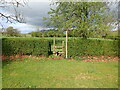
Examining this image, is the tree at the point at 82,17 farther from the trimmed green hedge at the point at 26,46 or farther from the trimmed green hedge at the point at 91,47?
the trimmed green hedge at the point at 26,46

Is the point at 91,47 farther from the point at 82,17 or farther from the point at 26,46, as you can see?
the point at 26,46

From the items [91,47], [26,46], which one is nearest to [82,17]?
[91,47]

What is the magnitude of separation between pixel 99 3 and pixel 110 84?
23.9 ft

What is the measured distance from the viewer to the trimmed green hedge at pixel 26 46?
743cm

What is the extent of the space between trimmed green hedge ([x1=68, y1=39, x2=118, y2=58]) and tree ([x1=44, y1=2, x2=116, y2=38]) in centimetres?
98

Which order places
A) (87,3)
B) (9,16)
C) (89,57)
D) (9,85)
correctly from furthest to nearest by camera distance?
1. (87,3)
2. (89,57)
3. (9,16)
4. (9,85)

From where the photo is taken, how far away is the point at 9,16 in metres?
6.52

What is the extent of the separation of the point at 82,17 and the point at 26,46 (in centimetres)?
539

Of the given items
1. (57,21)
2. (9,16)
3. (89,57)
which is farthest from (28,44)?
(89,57)

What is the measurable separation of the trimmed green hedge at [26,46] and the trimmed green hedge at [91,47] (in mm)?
2041

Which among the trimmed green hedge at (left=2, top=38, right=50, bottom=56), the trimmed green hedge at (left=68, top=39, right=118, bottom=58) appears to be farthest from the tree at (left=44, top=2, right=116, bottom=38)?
the trimmed green hedge at (left=2, top=38, right=50, bottom=56)

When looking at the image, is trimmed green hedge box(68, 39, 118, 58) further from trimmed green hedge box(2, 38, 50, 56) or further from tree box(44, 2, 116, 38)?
trimmed green hedge box(2, 38, 50, 56)

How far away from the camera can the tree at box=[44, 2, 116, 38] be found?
805 cm

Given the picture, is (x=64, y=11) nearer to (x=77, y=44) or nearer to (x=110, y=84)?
(x=77, y=44)
